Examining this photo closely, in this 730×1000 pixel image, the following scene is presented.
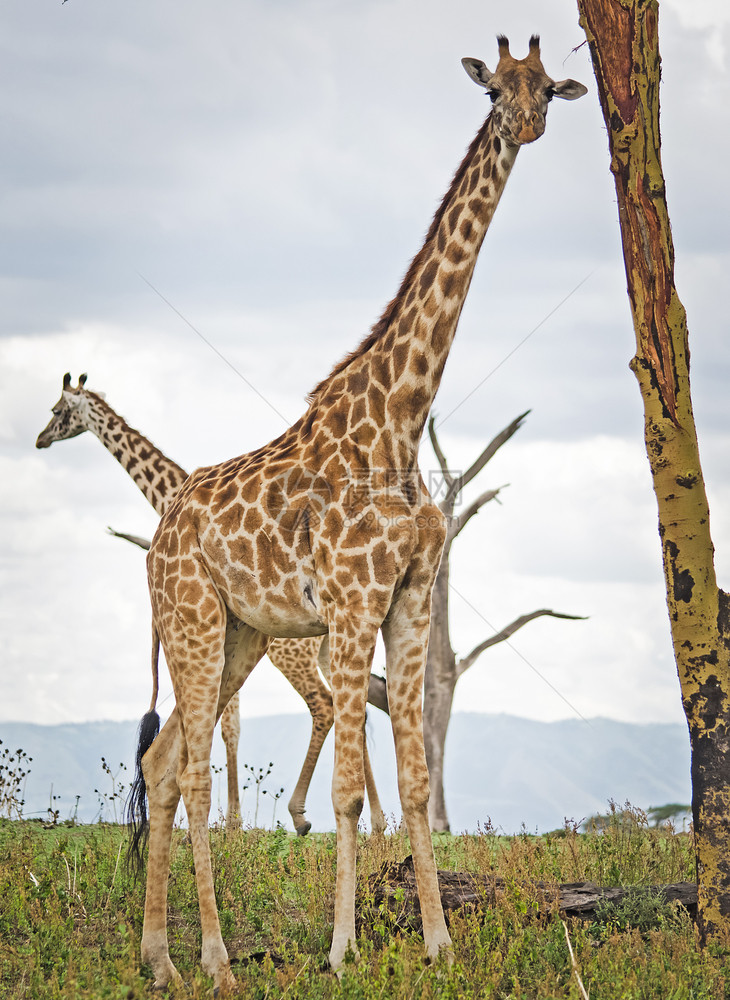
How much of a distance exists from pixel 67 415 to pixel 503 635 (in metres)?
8.77

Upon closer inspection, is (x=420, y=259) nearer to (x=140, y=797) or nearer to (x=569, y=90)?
(x=569, y=90)

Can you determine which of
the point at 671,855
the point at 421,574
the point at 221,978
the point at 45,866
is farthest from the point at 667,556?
the point at 45,866

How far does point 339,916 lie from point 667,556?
3.30m

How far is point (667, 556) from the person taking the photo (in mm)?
6969

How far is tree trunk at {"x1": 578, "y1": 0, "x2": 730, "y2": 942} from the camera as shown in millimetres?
6562

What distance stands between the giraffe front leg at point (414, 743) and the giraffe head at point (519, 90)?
3187 mm

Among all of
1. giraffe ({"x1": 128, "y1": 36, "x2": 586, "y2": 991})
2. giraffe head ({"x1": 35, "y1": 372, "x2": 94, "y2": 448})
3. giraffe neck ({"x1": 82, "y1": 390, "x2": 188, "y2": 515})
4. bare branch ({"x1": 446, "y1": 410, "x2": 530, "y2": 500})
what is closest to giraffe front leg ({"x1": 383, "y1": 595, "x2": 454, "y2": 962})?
giraffe ({"x1": 128, "y1": 36, "x2": 586, "y2": 991})

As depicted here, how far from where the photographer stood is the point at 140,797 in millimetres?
7676

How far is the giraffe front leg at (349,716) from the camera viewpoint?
6047mm

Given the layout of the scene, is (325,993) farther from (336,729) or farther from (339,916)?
(336,729)

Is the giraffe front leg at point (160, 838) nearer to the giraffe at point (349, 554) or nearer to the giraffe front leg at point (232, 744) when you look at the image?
the giraffe at point (349, 554)

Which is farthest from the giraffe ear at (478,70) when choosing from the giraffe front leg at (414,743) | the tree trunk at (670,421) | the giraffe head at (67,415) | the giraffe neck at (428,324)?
the giraffe head at (67,415)

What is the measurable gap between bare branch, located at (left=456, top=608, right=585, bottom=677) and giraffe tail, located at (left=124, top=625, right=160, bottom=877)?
954 centimetres

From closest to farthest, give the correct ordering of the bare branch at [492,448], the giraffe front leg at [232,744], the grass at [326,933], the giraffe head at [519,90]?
the grass at [326,933] < the giraffe head at [519,90] < the giraffe front leg at [232,744] < the bare branch at [492,448]
